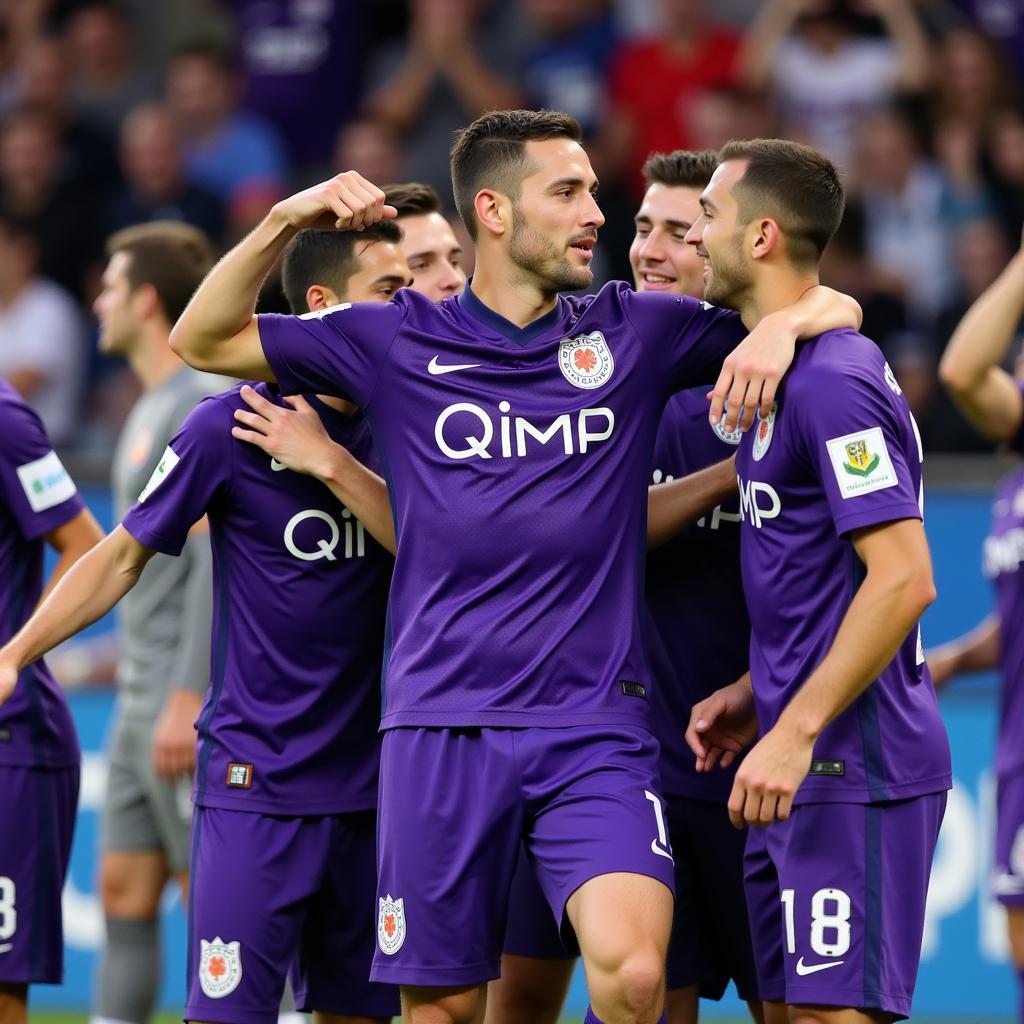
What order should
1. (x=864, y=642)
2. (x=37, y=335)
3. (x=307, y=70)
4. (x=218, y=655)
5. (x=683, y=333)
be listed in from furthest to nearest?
(x=307, y=70) → (x=37, y=335) → (x=218, y=655) → (x=683, y=333) → (x=864, y=642)

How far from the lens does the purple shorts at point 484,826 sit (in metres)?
4.84

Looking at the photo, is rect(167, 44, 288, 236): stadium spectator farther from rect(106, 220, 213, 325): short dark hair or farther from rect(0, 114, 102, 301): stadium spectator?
rect(106, 220, 213, 325): short dark hair

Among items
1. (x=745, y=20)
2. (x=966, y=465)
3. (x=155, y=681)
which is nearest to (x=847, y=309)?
(x=155, y=681)

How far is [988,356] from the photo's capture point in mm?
6836

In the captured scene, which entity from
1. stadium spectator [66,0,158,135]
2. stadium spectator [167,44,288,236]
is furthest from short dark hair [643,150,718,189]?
stadium spectator [66,0,158,135]

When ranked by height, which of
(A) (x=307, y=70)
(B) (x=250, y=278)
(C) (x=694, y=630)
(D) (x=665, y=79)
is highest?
(A) (x=307, y=70)

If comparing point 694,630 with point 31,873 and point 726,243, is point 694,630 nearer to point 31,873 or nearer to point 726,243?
point 726,243

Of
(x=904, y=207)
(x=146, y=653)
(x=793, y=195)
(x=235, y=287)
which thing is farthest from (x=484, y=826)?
(x=904, y=207)

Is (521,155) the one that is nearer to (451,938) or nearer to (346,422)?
(346,422)

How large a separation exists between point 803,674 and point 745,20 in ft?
27.3

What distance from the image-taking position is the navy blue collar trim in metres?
5.14

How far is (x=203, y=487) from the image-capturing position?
17.7 ft

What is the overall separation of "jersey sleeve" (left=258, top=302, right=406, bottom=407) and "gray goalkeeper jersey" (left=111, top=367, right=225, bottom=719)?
208 cm

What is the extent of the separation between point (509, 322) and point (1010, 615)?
272 centimetres
